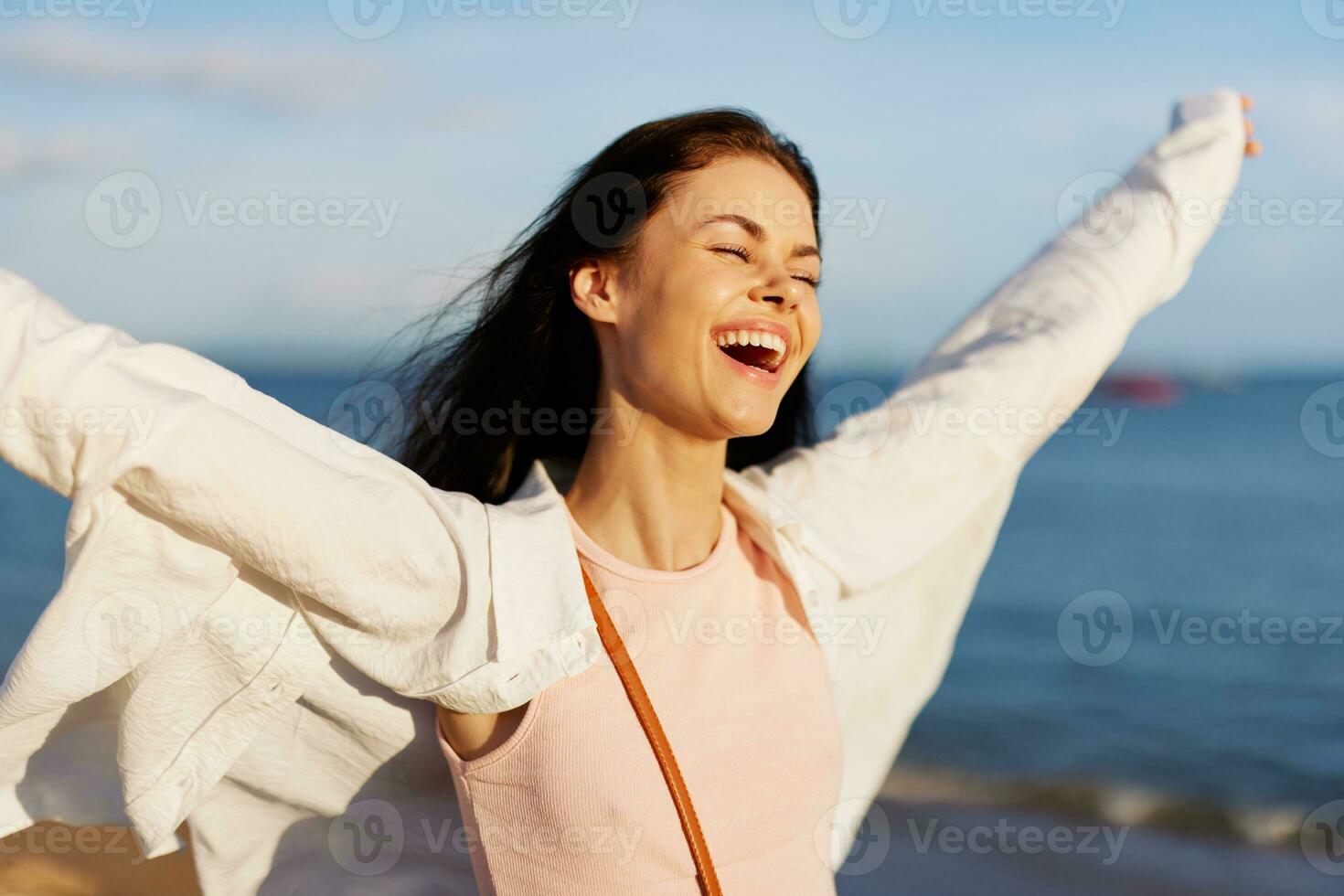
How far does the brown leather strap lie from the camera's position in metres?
2.18

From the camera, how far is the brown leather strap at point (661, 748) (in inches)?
85.9

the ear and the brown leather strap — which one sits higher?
the ear

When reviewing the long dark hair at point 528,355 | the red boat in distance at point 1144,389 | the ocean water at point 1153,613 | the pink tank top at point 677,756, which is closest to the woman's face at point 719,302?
the long dark hair at point 528,355

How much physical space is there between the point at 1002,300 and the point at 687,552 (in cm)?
125

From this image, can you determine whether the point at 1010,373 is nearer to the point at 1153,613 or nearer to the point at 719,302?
the point at 719,302

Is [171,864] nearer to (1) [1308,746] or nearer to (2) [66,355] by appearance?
(2) [66,355]

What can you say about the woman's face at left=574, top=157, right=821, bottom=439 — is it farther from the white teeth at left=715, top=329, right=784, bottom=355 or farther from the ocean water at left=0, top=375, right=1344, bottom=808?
the ocean water at left=0, top=375, right=1344, bottom=808

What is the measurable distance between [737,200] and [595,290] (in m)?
0.34

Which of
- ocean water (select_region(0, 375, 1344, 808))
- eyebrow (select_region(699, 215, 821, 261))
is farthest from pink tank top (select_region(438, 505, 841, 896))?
ocean water (select_region(0, 375, 1344, 808))

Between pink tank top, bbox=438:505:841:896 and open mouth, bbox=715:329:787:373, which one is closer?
pink tank top, bbox=438:505:841:896

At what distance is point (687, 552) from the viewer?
253 cm

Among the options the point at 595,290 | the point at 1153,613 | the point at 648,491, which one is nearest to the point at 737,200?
the point at 595,290

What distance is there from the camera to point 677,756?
227 centimetres

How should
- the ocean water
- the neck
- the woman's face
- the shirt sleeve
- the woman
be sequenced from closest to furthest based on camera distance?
the woman → the woman's face → the neck → the shirt sleeve → the ocean water
